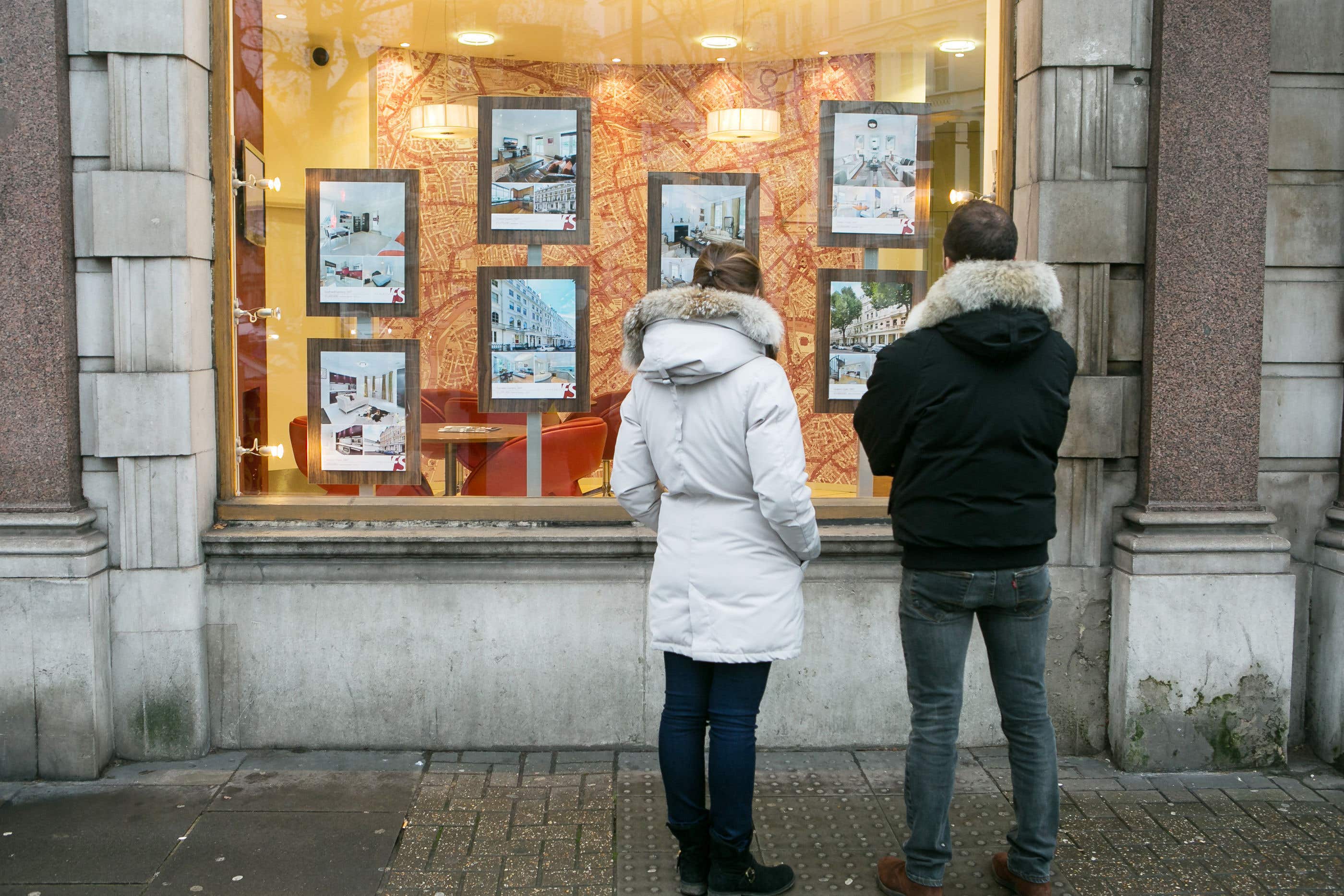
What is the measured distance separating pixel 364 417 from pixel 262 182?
1082 mm

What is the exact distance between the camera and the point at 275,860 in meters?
3.99

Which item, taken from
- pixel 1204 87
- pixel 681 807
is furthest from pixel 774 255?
pixel 681 807

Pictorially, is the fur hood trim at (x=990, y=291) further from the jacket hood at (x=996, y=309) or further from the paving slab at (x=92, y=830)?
the paving slab at (x=92, y=830)

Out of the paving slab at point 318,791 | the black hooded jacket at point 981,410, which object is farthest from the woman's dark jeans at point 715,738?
the paving slab at point 318,791

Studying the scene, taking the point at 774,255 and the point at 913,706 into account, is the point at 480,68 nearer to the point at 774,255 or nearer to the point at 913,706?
the point at 774,255

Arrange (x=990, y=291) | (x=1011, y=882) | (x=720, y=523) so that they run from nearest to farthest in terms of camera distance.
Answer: (x=990, y=291) → (x=720, y=523) → (x=1011, y=882)

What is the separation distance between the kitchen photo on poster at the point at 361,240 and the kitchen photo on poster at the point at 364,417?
30 centimetres

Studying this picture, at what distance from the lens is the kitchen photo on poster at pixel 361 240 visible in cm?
525

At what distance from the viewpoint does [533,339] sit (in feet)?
17.6

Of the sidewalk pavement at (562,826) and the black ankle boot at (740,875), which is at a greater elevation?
the black ankle boot at (740,875)

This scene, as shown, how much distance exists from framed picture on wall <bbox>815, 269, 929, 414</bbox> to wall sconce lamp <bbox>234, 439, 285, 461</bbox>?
234cm

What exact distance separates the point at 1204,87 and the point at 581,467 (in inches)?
115

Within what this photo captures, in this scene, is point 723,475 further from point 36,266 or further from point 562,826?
point 36,266

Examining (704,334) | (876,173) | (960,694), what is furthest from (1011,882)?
(876,173)
